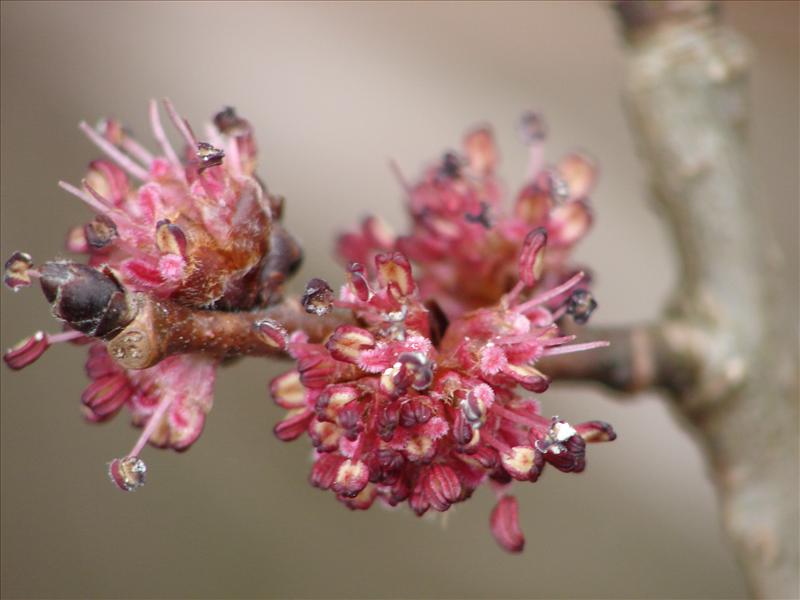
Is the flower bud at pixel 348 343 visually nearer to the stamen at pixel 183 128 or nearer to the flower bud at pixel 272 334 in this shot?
the flower bud at pixel 272 334

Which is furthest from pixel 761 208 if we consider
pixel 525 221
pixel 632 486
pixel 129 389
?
pixel 632 486

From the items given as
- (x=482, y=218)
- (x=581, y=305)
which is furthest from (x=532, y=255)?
(x=482, y=218)

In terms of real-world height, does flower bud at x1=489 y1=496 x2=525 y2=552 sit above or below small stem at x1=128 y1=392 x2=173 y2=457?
below

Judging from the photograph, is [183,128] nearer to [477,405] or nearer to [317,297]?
[317,297]

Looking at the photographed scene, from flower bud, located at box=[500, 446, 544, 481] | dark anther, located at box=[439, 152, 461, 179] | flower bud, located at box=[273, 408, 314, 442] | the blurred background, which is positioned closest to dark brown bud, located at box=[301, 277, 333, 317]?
flower bud, located at box=[273, 408, 314, 442]

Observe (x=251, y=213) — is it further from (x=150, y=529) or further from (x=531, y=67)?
(x=531, y=67)

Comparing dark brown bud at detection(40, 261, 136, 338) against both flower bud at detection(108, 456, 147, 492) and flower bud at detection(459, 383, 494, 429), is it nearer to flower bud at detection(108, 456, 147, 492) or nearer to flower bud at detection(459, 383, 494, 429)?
flower bud at detection(108, 456, 147, 492)
